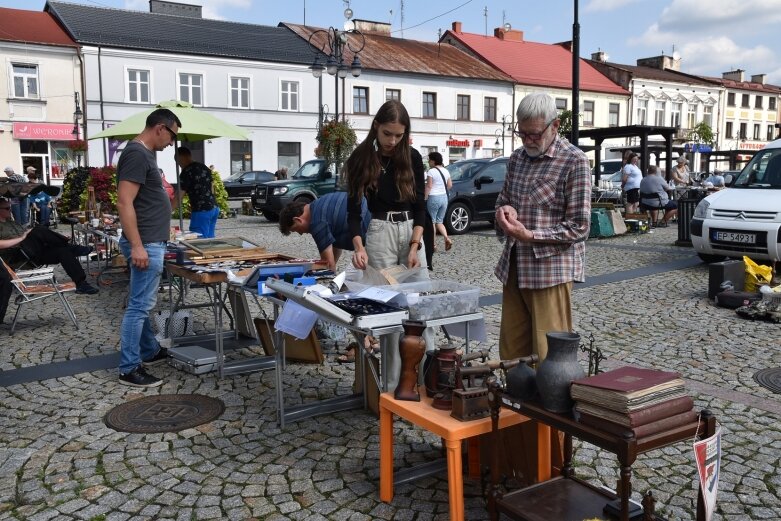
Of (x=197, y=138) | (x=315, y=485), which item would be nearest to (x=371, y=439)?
(x=315, y=485)

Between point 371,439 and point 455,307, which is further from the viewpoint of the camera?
point 371,439

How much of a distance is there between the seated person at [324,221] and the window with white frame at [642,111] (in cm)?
4684

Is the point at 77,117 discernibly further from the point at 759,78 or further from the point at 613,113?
the point at 759,78

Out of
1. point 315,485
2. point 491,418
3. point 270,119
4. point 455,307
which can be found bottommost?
point 315,485

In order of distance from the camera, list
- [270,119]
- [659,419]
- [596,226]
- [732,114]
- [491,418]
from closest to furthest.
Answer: [659,419]
[491,418]
[596,226]
[270,119]
[732,114]

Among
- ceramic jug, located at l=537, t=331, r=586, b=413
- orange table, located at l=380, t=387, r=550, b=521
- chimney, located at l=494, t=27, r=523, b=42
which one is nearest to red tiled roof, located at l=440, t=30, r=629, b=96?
chimney, located at l=494, t=27, r=523, b=42

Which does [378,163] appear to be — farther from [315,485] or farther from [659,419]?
[659,419]

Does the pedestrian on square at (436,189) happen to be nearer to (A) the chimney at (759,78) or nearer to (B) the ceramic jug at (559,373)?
(B) the ceramic jug at (559,373)

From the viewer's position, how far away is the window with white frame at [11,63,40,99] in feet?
98.3

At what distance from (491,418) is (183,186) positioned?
6.60m

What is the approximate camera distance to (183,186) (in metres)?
8.59

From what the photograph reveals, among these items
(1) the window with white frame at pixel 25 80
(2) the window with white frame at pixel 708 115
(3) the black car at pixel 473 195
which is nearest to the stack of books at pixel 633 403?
(3) the black car at pixel 473 195

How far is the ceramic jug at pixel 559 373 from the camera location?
2.58m

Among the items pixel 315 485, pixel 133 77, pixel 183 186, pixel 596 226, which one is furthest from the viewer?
pixel 133 77
